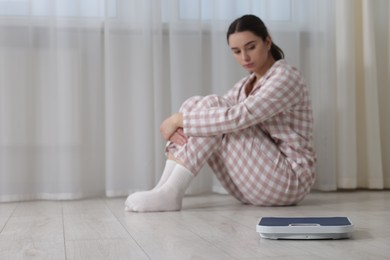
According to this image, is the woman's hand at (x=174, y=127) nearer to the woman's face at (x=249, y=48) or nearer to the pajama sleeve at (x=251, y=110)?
the pajama sleeve at (x=251, y=110)

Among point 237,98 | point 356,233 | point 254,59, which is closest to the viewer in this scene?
point 356,233

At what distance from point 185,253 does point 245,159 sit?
82 centimetres

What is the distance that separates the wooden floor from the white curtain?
0.64 feet

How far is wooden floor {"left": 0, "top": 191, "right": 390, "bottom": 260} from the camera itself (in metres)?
1.22

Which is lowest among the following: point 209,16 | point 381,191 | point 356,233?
point 381,191

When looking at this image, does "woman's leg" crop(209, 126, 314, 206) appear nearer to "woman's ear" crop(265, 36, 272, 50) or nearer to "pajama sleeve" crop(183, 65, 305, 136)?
"pajama sleeve" crop(183, 65, 305, 136)

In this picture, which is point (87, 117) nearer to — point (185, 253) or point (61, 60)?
point (61, 60)

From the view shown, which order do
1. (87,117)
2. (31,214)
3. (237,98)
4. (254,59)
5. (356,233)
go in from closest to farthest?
(356,233)
(31,214)
(254,59)
(237,98)
(87,117)

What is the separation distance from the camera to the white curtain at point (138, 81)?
7.70 ft

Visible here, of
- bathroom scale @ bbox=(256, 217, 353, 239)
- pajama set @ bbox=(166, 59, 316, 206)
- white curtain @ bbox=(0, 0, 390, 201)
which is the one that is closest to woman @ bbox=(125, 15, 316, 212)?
pajama set @ bbox=(166, 59, 316, 206)

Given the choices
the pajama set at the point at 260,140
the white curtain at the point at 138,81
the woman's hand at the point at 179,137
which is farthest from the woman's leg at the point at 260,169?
the white curtain at the point at 138,81

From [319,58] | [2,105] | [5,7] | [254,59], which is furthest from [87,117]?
[319,58]

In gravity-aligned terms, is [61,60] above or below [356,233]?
above

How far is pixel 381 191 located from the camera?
259cm
